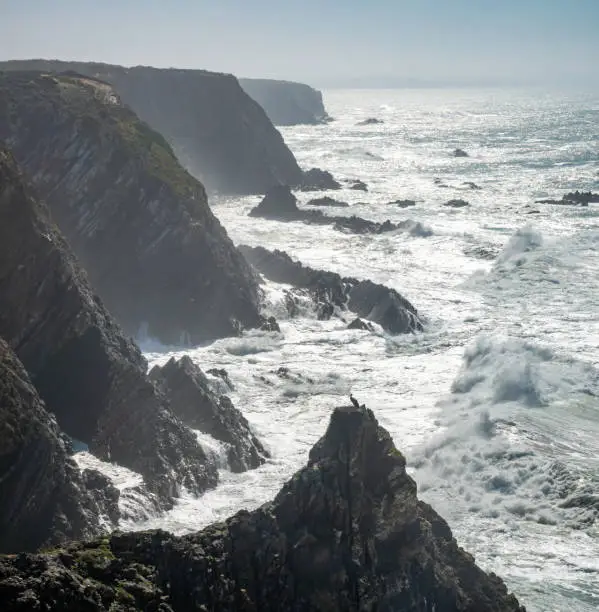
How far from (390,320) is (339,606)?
36.3 metres

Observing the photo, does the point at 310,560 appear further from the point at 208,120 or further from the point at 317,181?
the point at 317,181

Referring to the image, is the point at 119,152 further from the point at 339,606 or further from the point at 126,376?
the point at 339,606

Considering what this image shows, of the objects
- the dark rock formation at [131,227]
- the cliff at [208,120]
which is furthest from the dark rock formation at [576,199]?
the dark rock formation at [131,227]

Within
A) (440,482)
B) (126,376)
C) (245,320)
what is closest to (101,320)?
(126,376)

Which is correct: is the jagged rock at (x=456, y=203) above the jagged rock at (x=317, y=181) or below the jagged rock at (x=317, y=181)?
below

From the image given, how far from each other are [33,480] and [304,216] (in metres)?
68.9

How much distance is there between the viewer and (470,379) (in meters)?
41.9

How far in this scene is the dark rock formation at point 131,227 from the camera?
5066 centimetres

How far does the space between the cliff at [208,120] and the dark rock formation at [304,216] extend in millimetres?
15884

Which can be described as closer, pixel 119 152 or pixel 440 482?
pixel 440 482

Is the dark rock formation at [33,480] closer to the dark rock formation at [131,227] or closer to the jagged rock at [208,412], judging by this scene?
the jagged rock at [208,412]

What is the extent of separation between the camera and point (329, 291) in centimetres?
5725

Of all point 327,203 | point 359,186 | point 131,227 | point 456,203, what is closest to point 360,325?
point 131,227

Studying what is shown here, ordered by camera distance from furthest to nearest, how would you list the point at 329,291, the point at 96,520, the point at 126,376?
the point at 329,291
the point at 126,376
the point at 96,520
